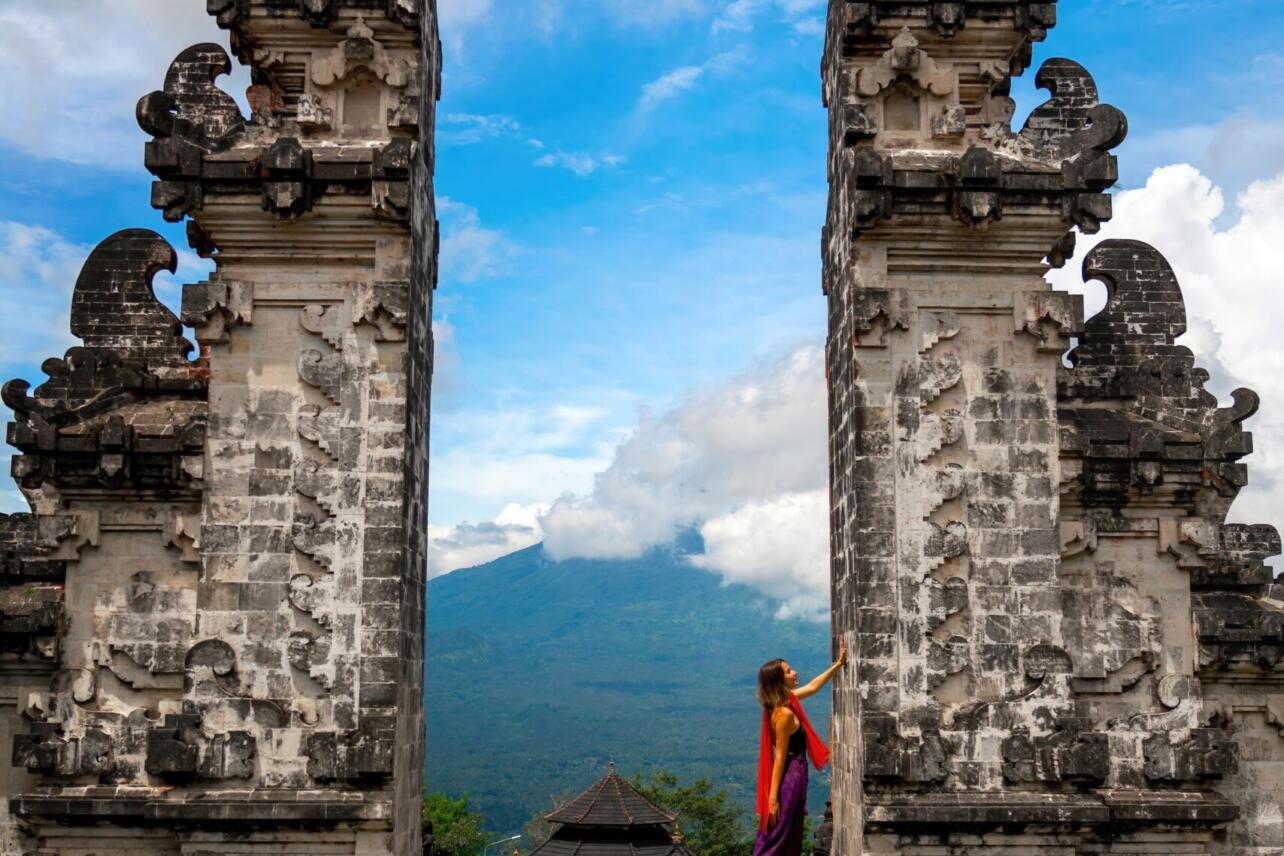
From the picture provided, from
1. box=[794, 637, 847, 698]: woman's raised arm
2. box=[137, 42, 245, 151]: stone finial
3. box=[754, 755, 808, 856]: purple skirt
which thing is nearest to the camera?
box=[754, 755, 808, 856]: purple skirt

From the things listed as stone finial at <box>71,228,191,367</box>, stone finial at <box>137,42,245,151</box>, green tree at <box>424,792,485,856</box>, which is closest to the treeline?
green tree at <box>424,792,485,856</box>

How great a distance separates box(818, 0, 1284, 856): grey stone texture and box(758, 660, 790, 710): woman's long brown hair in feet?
5.12

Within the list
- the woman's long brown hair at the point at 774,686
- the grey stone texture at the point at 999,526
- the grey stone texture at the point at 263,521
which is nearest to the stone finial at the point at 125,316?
the grey stone texture at the point at 263,521

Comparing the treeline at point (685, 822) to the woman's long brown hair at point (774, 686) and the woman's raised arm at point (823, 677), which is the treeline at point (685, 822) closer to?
the woman's raised arm at point (823, 677)

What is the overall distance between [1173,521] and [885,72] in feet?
17.6

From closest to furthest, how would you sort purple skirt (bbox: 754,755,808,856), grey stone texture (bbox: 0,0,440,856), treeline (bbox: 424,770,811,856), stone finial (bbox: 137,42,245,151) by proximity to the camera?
purple skirt (bbox: 754,755,808,856), grey stone texture (bbox: 0,0,440,856), stone finial (bbox: 137,42,245,151), treeline (bbox: 424,770,811,856)

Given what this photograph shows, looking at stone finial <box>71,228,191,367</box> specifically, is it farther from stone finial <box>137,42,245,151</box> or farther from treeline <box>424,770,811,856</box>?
treeline <box>424,770,811,856</box>

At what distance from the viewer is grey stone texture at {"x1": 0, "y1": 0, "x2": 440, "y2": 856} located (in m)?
11.4

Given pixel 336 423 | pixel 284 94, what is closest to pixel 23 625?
pixel 336 423

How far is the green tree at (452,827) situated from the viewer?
4950 centimetres

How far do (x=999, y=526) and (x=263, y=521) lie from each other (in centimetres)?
696

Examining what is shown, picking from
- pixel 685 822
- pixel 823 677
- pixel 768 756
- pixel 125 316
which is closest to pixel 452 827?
pixel 685 822

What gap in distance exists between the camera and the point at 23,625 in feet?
40.6

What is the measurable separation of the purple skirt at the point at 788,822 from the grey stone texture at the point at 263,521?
3.47 m
